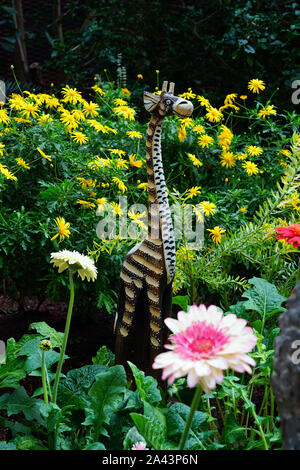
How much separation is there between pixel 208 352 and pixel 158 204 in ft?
3.09

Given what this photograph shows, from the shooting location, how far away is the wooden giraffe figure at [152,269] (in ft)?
6.00

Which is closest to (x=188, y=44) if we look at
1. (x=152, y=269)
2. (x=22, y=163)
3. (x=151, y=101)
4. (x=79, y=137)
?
(x=79, y=137)

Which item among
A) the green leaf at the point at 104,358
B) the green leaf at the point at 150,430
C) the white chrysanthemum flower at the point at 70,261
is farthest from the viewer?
the green leaf at the point at 104,358

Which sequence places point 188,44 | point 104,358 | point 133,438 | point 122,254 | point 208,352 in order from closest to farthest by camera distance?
point 208,352, point 133,438, point 104,358, point 122,254, point 188,44

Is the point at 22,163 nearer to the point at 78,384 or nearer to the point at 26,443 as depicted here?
the point at 78,384

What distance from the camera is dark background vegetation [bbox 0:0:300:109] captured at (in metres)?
4.27

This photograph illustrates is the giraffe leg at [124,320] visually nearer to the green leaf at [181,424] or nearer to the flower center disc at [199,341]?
the green leaf at [181,424]

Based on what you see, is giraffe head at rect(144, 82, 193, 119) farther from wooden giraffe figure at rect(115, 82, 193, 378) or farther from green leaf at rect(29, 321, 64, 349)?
green leaf at rect(29, 321, 64, 349)

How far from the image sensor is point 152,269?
185cm

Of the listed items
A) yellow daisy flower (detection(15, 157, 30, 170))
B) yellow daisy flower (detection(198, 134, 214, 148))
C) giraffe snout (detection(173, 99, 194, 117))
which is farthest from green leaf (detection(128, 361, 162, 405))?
yellow daisy flower (detection(198, 134, 214, 148))

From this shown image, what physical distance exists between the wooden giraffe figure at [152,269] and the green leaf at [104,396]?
0.24 m

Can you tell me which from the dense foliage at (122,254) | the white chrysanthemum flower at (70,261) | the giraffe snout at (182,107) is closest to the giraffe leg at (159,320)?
the dense foliage at (122,254)
